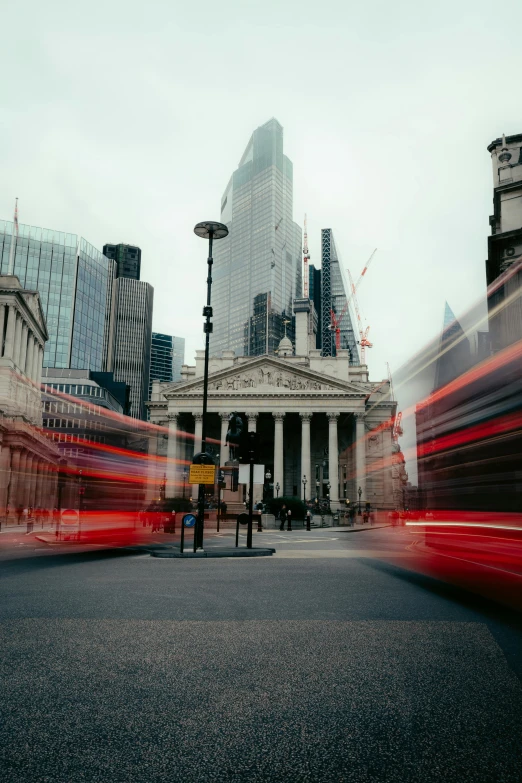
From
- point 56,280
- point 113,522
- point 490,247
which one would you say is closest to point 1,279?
point 113,522

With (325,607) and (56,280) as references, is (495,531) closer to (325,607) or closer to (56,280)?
(325,607)

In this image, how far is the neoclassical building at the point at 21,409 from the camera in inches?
2467

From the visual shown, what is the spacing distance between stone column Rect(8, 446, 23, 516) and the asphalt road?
56939 mm

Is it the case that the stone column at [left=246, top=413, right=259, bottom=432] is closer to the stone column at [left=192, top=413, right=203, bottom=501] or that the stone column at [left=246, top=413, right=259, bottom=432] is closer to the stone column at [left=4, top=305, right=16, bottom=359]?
the stone column at [left=192, top=413, right=203, bottom=501]

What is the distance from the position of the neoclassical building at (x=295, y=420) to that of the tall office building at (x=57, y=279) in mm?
64508

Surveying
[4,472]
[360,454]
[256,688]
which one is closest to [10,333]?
[4,472]

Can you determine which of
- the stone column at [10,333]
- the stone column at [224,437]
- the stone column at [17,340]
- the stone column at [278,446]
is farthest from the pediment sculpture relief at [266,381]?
the stone column at [10,333]

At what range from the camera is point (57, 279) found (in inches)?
5807

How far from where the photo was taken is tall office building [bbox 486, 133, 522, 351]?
153 feet

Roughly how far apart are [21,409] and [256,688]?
79.9 meters

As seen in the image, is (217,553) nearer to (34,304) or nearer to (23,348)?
(23,348)

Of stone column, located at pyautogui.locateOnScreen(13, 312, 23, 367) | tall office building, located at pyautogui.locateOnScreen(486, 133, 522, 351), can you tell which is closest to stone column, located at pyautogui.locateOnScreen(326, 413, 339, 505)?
tall office building, located at pyautogui.locateOnScreen(486, 133, 522, 351)

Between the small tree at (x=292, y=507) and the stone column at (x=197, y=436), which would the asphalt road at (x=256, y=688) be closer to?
the small tree at (x=292, y=507)

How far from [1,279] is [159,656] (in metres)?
79.5
